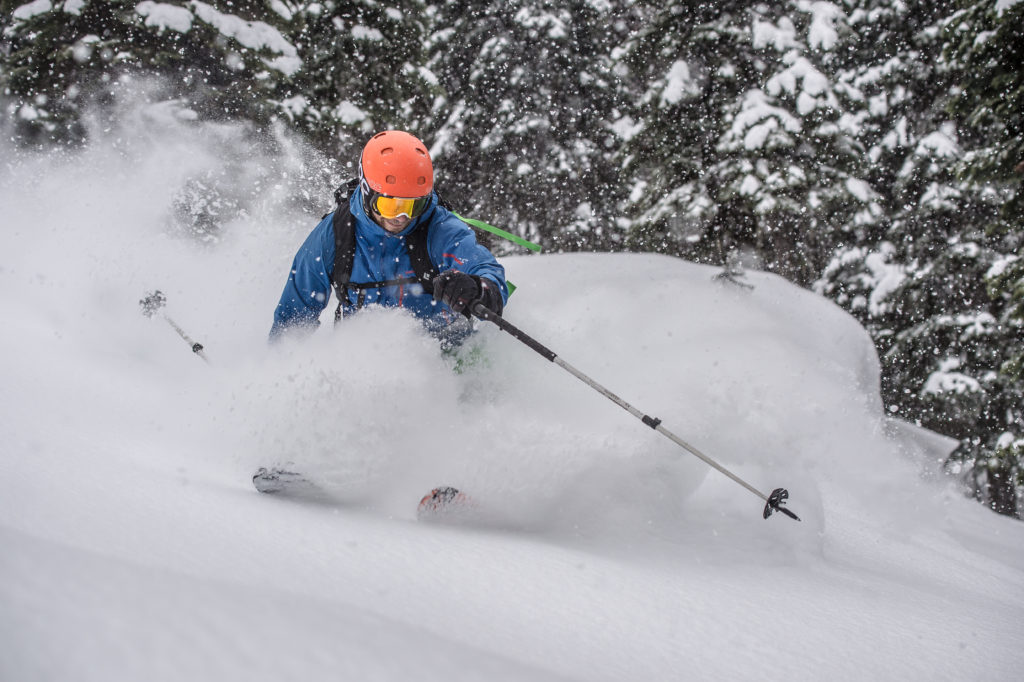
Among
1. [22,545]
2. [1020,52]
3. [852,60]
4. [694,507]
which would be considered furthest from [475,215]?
[22,545]

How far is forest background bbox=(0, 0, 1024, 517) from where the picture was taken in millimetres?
9758

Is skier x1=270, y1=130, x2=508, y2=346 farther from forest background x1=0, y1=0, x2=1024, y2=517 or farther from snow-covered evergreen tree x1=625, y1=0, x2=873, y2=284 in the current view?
snow-covered evergreen tree x1=625, y1=0, x2=873, y2=284

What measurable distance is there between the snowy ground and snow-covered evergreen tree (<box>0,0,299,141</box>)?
3972 millimetres

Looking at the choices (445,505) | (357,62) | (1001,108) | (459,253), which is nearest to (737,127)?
(1001,108)

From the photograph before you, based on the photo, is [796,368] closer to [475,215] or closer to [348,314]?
[348,314]

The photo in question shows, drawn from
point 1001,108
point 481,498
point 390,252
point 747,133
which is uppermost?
point 747,133

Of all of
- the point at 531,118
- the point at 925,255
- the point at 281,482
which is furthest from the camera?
the point at 531,118

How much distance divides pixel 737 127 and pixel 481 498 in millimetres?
8410

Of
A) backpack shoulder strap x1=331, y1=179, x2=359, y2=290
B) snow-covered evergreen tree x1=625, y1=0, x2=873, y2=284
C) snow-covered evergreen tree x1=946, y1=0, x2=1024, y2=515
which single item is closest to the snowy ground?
backpack shoulder strap x1=331, y1=179, x2=359, y2=290

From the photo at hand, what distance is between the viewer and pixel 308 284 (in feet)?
14.1

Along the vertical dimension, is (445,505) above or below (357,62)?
below

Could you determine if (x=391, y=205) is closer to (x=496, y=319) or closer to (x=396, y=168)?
(x=396, y=168)

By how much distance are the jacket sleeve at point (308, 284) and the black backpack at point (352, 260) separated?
89 mm

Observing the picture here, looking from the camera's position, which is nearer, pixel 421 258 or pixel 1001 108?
pixel 421 258
